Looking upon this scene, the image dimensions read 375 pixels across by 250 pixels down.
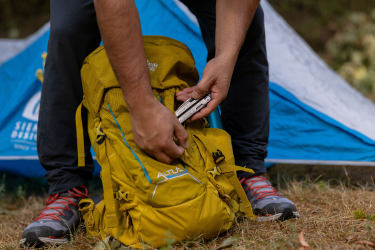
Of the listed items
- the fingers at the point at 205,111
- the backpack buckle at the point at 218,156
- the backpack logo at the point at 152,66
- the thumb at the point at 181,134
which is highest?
the backpack logo at the point at 152,66

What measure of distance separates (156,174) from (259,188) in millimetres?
509

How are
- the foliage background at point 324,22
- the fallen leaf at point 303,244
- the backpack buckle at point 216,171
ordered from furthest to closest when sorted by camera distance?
the foliage background at point 324,22, the backpack buckle at point 216,171, the fallen leaf at point 303,244

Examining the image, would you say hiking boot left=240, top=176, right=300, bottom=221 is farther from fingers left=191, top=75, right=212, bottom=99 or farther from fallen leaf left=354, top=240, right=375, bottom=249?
fingers left=191, top=75, right=212, bottom=99

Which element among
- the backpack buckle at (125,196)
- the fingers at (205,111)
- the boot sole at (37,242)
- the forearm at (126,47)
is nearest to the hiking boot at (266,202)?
the fingers at (205,111)

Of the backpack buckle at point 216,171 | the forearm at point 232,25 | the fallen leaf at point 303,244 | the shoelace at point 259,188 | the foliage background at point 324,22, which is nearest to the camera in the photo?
the fallen leaf at point 303,244

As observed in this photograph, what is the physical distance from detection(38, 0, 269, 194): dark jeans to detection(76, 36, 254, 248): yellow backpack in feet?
0.42

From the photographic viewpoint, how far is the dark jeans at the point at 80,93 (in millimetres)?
1488

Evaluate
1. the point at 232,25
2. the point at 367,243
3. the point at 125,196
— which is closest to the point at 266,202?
the point at 367,243

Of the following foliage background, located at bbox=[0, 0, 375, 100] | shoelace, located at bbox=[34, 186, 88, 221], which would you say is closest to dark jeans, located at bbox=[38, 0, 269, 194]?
shoelace, located at bbox=[34, 186, 88, 221]

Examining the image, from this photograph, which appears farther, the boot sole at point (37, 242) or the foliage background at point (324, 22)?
the foliage background at point (324, 22)

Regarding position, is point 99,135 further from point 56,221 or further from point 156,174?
point 56,221

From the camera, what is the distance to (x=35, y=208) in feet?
6.30

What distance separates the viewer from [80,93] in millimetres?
1601

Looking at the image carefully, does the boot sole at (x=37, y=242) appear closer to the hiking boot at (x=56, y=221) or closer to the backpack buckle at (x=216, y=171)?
the hiking boot at (x=56, y=221)
